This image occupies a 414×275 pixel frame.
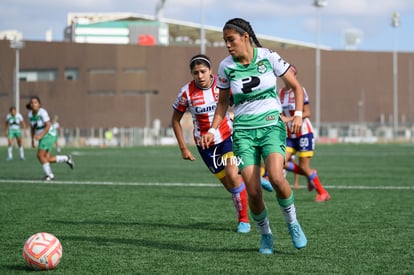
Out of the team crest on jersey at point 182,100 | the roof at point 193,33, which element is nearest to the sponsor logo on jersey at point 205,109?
the team crest on jersey at point 182,100

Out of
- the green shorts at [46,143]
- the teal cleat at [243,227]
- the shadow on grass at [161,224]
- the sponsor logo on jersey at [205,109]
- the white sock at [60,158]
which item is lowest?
the shadow on grass at [161,224]

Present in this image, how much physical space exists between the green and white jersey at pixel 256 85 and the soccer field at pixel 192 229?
1.40 meters

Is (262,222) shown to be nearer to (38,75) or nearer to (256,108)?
(256,108)

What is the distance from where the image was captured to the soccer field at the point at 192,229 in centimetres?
745

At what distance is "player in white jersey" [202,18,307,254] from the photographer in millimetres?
7938

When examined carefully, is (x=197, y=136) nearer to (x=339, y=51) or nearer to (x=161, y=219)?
(x=161, y=219)

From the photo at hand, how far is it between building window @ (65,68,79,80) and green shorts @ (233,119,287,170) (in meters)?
73.4

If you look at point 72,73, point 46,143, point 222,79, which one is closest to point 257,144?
point 222,79

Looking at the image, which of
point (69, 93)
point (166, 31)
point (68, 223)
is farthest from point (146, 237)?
point (166, 31)

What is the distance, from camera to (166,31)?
8862 centimetres

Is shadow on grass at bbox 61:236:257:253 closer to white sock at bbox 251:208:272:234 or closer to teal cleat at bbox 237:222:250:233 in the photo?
white sock at bbox 251:208:272:234

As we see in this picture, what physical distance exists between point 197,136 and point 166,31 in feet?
259

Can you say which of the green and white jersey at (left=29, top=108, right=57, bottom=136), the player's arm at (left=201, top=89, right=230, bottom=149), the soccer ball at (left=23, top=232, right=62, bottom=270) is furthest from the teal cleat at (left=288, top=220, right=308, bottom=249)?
the green and white jersey at (left=29, top=108, right=57, bottom=136)

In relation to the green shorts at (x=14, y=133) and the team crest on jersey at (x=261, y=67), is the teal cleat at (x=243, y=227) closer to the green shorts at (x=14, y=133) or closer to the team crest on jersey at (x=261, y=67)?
the team crest on jersey at (x=261, y=67)
